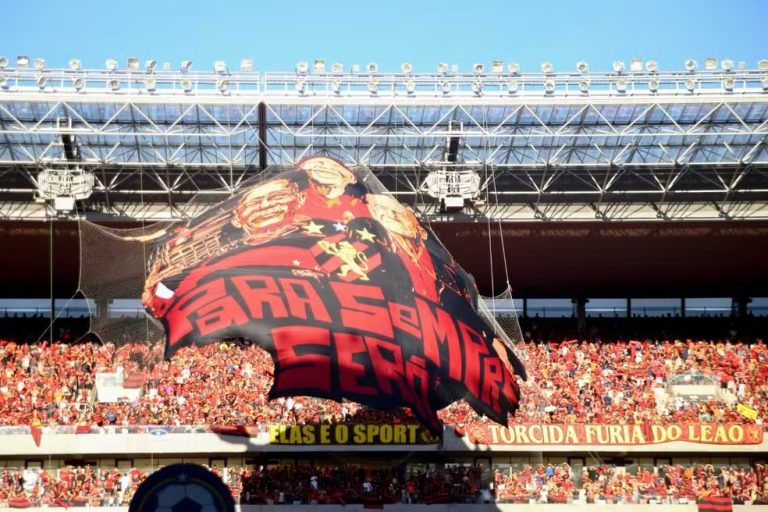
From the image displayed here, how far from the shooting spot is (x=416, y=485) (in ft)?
148

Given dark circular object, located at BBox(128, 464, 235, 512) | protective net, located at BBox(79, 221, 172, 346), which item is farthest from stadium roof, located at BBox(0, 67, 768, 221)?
dark circular object, located at BBox(128, 464, 235, 512)

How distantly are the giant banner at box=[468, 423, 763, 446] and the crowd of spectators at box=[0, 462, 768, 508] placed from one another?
4.08ft

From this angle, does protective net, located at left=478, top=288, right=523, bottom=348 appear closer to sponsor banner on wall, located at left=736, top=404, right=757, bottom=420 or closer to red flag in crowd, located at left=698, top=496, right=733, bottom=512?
red flag in crowd, located at left=698, top=496, right=733, bottom=512

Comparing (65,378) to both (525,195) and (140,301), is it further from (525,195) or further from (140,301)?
(140,301)

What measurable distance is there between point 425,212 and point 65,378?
17838mm

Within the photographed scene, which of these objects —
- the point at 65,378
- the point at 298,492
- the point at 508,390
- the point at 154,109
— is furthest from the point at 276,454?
the point at 508,390

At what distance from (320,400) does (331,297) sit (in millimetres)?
23539

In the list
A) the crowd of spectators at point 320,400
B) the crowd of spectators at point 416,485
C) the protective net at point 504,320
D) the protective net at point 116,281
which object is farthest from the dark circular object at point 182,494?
the crowd of spectators at point 320,400

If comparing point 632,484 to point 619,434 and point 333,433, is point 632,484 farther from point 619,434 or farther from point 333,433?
point 333,433

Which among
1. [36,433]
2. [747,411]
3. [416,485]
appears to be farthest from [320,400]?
[747,411]

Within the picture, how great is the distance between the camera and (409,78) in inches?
1951

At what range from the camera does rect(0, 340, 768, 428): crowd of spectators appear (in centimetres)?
4691

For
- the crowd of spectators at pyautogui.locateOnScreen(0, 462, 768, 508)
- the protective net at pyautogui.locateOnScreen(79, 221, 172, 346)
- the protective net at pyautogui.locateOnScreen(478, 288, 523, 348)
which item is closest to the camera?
the protective net at pyautogui.locateOnScreen(79, 221, 172, 346)

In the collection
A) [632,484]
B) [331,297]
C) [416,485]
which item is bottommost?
[632,484]
